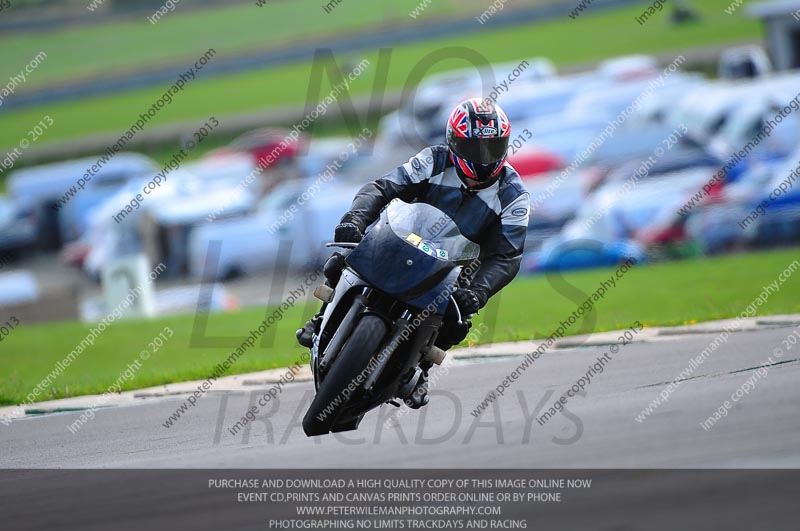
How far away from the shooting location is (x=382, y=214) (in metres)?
7.57

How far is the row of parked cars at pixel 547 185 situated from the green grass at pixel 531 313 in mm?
1874

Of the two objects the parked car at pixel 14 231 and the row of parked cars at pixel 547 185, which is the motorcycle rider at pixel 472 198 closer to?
the row of parked cars at pixel 547 185

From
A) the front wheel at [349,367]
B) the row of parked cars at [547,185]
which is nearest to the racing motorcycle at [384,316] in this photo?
the front wheel at [349,367]

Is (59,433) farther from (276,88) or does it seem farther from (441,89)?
(276,88)

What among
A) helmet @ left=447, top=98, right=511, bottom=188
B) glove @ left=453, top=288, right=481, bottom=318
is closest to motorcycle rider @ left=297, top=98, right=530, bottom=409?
helmet @ left=447, top=98, right=511, bottom=188

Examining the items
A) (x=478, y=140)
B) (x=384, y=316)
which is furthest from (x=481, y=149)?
(x=384, y=316)

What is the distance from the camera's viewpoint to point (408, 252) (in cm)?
716

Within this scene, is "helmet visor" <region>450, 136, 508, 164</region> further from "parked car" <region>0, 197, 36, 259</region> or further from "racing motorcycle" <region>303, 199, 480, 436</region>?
"parked car" <region>0, 197, 36, 259</region>

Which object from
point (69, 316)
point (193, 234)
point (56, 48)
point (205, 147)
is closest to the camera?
point (69, 316)

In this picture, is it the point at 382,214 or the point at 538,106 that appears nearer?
the point at 382,214

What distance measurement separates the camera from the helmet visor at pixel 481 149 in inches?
313
